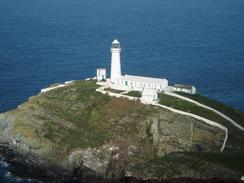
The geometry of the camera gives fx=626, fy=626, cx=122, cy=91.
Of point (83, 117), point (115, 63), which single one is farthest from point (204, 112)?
point (115, 63)

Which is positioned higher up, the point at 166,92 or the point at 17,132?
the point at 166,92

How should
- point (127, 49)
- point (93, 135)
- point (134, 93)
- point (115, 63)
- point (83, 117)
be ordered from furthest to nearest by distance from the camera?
1. point (127, 49)
2. point (115, 63)
3. point (134, 93)
4. point (83, 117)
5. point (93, 135)

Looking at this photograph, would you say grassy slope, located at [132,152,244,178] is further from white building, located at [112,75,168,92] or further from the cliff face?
white building, located at [112,75,168,92]

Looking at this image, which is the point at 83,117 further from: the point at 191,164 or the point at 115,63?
the point at 191,164

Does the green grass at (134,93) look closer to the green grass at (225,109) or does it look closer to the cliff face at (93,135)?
the cliff face at (93,135)

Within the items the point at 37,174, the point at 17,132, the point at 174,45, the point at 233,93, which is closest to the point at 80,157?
the point at 37,174

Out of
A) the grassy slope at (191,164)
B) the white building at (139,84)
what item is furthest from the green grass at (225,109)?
the grassy slope at (191,164)

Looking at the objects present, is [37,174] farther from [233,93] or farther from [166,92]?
[233,93]
